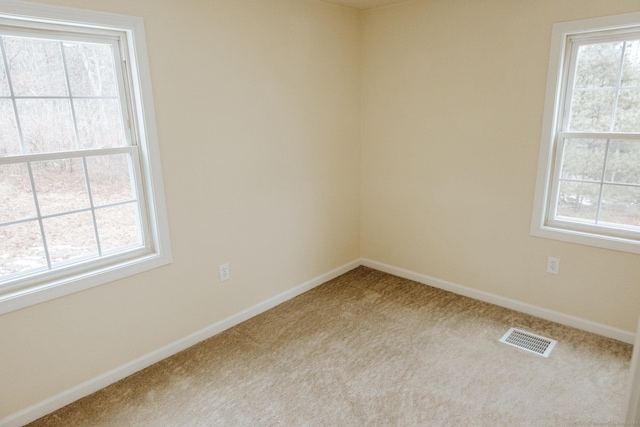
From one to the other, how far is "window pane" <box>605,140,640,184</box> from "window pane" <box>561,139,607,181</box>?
0.05m

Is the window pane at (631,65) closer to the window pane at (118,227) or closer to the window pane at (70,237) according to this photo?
the window pane at (118,227)

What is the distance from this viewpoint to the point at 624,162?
2.47m

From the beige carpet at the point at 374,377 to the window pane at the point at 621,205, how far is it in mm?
794

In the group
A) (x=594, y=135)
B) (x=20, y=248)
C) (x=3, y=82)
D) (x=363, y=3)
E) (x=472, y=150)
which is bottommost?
(x=20, y=248)

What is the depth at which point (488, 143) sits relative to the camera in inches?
114

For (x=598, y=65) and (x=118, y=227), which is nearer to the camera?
(x=118, y=227)

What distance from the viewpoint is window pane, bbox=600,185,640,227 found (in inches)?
97.9

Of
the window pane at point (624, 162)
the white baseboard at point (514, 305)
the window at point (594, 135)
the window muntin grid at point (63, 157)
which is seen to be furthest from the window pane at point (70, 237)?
the window pane at point (624, 162)

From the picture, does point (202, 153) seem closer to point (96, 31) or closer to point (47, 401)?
point (96, 31)

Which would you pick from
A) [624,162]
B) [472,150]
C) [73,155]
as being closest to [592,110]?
[624,162]

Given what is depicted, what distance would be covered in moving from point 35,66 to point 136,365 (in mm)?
1719

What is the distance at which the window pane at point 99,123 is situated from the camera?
6.89 ft

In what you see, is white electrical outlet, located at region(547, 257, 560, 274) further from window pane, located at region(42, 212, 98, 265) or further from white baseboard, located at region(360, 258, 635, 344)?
window pane, located at region(42, 212, 98, 265)

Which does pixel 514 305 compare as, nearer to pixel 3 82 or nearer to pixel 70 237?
pixel 70 237
